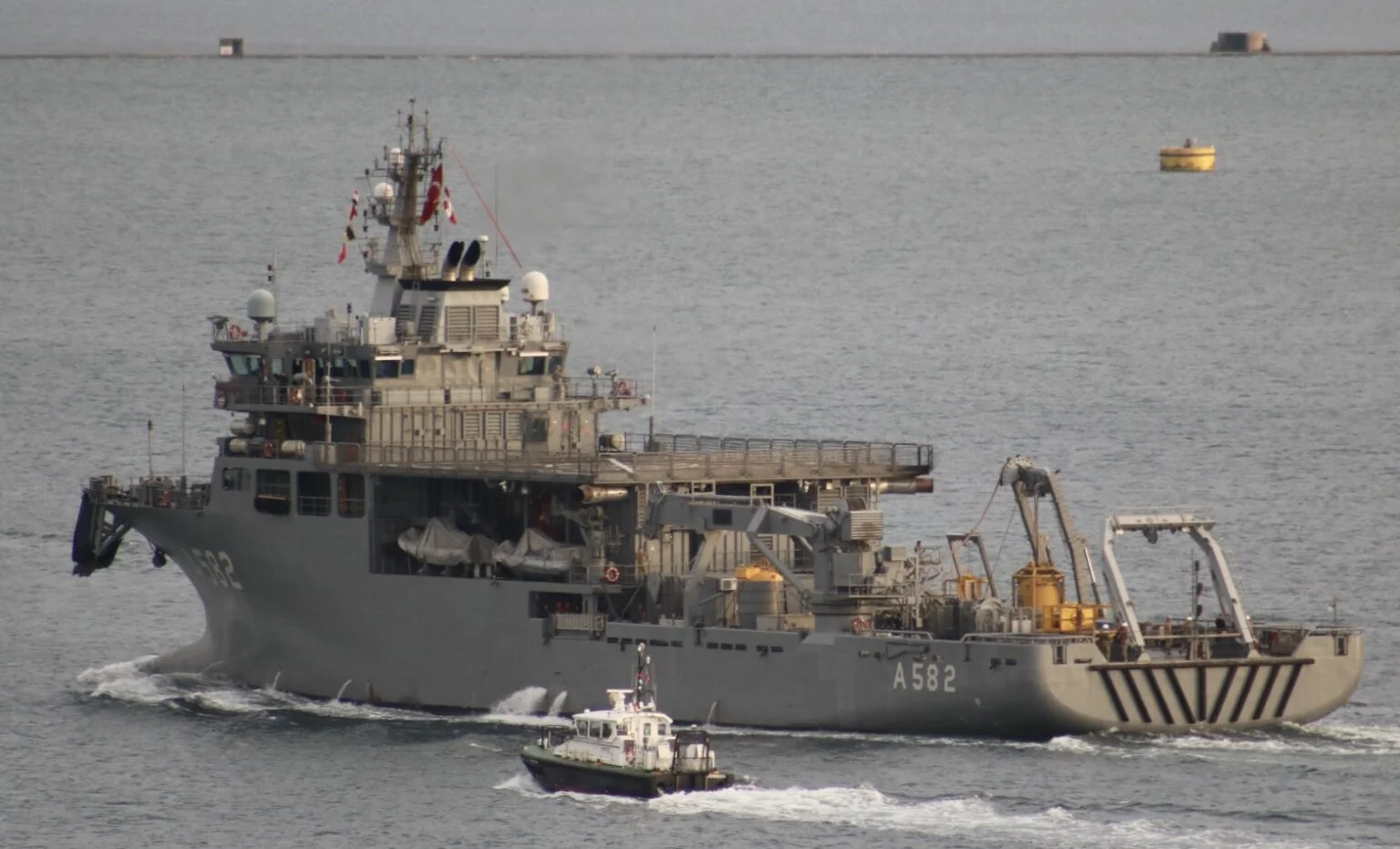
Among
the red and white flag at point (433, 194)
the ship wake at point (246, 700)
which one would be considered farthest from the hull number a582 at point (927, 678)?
the red and white flag at point (433, 194)

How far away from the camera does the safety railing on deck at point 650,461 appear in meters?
75.9

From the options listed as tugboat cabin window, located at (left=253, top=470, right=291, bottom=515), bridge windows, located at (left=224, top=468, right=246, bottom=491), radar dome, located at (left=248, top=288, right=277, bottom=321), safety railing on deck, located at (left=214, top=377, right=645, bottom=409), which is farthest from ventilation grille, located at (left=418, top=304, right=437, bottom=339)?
bridge windows, located at (left=224, top=468, right=246, bottom=491)

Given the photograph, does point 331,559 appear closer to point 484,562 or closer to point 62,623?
point 484,562

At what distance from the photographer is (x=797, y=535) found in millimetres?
73688

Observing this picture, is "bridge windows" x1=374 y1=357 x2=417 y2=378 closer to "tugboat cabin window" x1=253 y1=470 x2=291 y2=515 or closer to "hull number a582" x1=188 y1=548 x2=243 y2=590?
"tugboat cabin window" x1=253 y1=470 x2=291 y2=515

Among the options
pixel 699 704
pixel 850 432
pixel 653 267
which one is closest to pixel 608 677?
pixel 699 704

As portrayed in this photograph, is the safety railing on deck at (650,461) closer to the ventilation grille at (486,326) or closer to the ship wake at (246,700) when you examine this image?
the ventilation grille at (486,326)

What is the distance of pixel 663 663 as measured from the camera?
7444cm

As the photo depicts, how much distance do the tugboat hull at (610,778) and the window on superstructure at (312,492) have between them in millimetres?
11197

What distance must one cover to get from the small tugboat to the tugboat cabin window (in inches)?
478

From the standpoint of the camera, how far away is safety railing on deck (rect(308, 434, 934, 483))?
2990 inches

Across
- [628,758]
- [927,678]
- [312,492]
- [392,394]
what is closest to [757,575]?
[927,678]

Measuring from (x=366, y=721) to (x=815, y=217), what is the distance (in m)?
103

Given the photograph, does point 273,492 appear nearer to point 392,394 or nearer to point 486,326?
point 392,394
